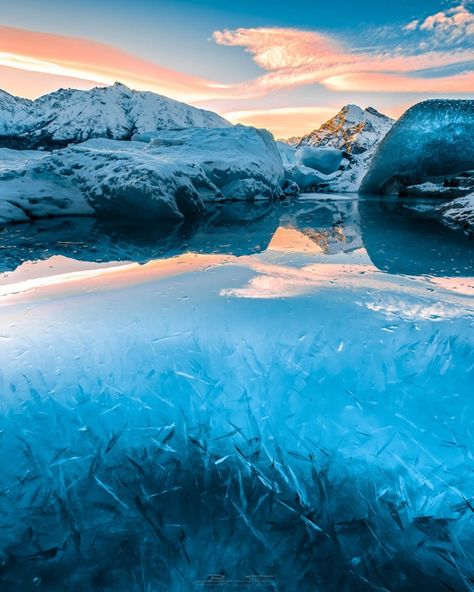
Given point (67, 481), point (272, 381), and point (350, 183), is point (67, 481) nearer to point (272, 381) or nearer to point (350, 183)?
point (272, 381)

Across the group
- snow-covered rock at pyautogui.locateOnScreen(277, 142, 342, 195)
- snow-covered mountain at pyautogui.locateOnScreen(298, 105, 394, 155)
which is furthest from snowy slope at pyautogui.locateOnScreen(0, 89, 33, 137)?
snow-covered rock at pyautogui.locateOnScreen(277, 142, 342, 195)

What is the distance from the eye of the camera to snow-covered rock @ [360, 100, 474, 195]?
12279 mm

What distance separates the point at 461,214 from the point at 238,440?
5461 mm

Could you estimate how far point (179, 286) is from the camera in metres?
2.09

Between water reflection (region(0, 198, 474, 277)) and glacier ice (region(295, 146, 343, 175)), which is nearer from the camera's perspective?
water reflection (region(0, 198, 474, 277))

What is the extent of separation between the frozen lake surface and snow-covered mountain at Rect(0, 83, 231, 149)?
62.4 m

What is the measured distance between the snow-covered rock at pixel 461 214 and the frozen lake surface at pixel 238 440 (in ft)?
10.8

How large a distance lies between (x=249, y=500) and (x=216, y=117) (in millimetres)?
73043

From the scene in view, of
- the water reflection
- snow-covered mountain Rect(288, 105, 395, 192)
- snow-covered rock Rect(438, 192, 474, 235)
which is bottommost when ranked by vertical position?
the water reflection

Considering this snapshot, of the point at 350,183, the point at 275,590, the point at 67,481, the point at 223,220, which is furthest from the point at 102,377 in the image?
the point at 350,183

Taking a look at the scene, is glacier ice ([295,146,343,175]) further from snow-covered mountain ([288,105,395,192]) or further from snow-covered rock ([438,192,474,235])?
snow-covered mountain ([288,105,395,192])

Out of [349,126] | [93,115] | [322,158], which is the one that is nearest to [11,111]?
[93,115]

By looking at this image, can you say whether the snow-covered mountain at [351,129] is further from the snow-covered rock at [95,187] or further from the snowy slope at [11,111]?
the snow-covered rock at [95,187]

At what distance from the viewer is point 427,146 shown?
12617mm
